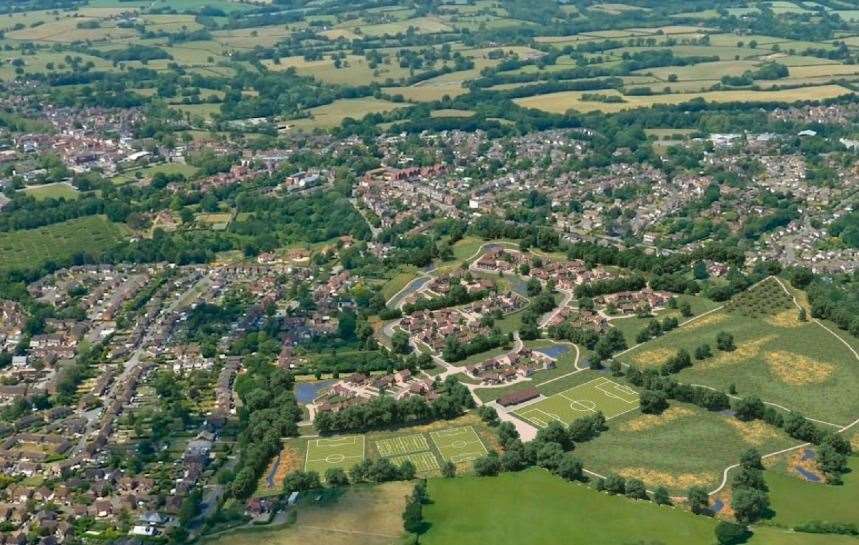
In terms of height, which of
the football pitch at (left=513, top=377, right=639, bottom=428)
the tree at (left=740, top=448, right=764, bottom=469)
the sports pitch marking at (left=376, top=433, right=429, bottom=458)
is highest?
the tree at (left=740, top=448, right=764, bottom=469)

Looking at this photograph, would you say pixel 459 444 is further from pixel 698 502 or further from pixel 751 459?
pixel 751 459

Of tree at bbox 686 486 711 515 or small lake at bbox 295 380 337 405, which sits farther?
small lake at bbox 295 380 337 405

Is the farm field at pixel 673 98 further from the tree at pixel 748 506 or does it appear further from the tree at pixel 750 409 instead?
the tree at pixel 748 506

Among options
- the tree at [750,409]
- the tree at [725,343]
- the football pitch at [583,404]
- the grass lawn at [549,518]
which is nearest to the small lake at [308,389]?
the football pitch at [583,404]

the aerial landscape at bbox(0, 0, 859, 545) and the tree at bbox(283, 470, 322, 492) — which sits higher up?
the tree at bbox(283, 470, 322, 492)

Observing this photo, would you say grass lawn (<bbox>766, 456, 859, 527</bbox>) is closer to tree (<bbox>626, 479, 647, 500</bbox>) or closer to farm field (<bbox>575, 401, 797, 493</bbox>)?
farm field (<bbox>575, 401, 797, 493</bbox>)

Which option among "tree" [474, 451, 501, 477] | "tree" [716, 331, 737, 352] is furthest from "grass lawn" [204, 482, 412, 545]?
"tree" [716, 331, 737, 352]

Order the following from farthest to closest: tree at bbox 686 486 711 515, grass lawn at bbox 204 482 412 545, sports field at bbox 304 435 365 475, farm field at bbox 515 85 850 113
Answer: farm field at bbox 515 85 850 113
sports field at bbox 304 435 365 475
tree at bbox 686 486 711 515
grass lawn at bbox 204 482 412 545

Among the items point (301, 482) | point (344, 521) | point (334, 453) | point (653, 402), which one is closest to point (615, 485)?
point (653, 402)
